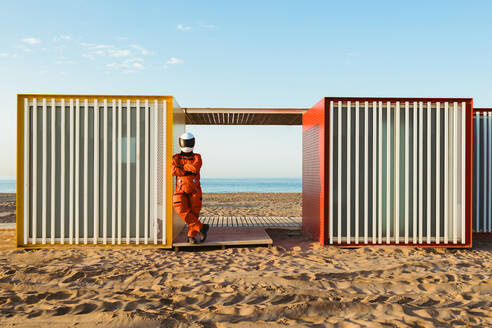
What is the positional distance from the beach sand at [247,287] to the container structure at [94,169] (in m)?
0.38

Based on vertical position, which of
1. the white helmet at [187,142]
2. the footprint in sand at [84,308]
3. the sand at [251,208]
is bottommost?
the sand at [251,208]

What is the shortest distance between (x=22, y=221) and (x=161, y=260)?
2.63 m

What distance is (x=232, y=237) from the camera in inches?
255

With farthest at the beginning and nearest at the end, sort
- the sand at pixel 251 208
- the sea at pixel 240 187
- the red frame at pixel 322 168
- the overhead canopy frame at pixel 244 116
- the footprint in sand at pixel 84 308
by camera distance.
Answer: the sea at pixel 240 187, the sand at pixel 251 208, the overhead canopy frame at pixel 244 116, the red frame at pixel 322 168, the footprint in sand at pixel 84 308

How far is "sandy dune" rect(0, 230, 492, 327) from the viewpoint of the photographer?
3152 millimetres

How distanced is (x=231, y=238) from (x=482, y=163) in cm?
536

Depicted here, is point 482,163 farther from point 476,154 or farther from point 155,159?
point 155,159

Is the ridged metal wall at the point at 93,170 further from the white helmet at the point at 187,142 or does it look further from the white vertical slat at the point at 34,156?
the white helmet at the point at 187,142

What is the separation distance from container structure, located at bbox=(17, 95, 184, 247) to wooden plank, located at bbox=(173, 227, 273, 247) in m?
0.65

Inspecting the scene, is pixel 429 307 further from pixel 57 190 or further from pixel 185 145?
pixel 57 190

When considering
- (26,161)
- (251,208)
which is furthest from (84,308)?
(251,208)

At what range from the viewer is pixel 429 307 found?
3443mm

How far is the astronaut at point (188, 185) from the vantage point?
5785 millimetres

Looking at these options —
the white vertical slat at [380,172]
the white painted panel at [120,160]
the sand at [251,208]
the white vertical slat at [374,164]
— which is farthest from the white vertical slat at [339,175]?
the sand at [251,208]
